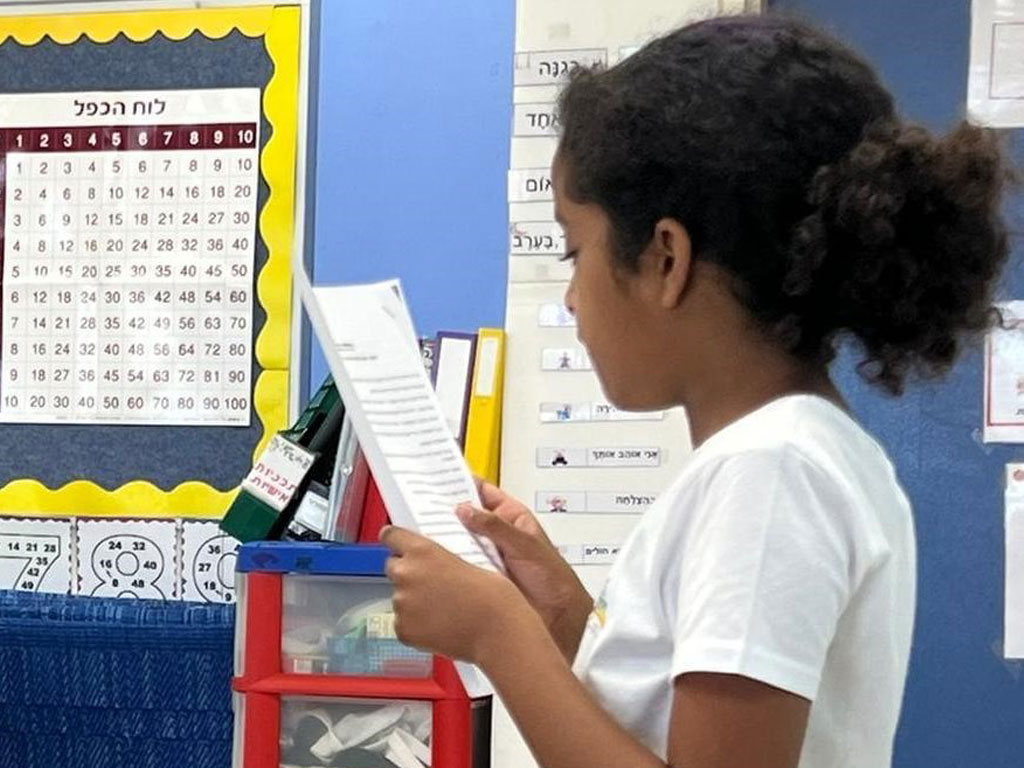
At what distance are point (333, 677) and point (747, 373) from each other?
70 centimetres

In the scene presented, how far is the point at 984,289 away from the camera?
2.32 feet

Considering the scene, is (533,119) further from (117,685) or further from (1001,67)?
(117,685)

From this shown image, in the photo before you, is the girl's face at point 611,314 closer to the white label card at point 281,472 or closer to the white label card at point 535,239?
the white label card at point 281,472

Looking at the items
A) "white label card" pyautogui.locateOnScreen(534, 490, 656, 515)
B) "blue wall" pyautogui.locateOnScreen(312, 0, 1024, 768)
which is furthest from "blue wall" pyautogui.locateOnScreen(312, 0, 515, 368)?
"white label card" pyautogui.locateOnScreen(534, 490, 656, 515)

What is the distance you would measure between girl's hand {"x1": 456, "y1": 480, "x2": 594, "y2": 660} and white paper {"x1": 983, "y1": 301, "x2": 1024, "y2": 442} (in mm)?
773

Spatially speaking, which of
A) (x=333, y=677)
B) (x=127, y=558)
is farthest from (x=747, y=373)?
(x=127, y=558)

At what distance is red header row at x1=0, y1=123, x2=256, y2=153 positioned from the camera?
1665 millimetres

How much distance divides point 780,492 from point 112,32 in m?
1.35

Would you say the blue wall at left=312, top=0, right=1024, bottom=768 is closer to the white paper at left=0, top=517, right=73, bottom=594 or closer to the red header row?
the red header row

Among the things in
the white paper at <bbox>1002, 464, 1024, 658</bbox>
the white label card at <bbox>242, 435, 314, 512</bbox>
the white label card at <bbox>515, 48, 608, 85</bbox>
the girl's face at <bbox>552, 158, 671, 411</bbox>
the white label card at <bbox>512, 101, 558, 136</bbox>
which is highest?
the white label card at <bbox>515, 48, 608, 85</bbox>

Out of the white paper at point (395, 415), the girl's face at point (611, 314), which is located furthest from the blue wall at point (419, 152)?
the girl's face at point (611, 314)

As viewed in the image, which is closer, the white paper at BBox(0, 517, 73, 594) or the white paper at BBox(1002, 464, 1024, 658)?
the white paper at BBox(1002, 464, 1024, 658)

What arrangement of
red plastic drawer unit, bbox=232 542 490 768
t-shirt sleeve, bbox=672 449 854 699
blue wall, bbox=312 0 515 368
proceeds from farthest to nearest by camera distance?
blue wall, bbox=312 0 515 368 < red plastic drawer unit, bbox=232 542 490 768 < t-shirt sleeve, bbox=672 449 854 699

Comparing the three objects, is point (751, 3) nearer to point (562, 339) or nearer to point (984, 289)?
point (562, 339)
